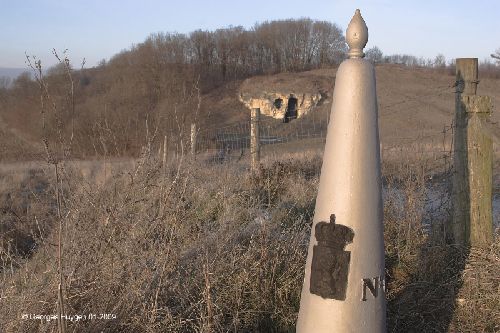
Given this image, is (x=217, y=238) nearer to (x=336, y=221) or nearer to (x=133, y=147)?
(x=336, y=221)

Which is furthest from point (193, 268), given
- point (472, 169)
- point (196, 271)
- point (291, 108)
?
point (291, 108)

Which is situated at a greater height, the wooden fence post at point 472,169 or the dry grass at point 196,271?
the wooden fence post at point 472,169

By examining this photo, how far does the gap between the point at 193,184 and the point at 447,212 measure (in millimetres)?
2713

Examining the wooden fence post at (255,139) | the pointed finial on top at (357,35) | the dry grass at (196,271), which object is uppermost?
the pointed finial on top at (357,35)

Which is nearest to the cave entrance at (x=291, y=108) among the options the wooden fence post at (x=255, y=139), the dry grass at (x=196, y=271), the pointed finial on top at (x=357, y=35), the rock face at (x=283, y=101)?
the rock face at (x=283, y=101)

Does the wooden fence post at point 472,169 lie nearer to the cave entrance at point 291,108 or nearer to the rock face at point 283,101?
the cave entrance at point 291,108

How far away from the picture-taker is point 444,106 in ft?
107

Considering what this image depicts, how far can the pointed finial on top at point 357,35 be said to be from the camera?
9.34 feet

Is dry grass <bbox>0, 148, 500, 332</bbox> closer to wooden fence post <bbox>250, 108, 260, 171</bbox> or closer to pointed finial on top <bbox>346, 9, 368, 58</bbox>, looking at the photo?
pointed finial on top <bbox>346, 9, 368, 58</bbox>

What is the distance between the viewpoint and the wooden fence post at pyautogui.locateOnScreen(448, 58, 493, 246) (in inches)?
180

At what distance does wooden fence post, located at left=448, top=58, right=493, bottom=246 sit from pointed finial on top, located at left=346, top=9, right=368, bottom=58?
2.17 m

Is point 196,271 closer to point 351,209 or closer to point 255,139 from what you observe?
point 351,209

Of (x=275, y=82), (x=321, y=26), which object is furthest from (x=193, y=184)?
(x=321, y=26)

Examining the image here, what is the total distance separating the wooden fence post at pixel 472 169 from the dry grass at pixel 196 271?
21cm
